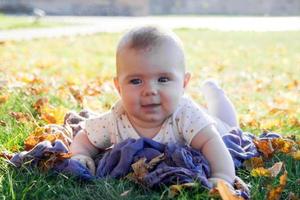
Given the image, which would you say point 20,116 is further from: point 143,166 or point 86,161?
point 143,166

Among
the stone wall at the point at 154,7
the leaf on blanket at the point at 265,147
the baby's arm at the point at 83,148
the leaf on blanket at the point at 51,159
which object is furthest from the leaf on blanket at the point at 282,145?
the stone wall at the point at 154,7

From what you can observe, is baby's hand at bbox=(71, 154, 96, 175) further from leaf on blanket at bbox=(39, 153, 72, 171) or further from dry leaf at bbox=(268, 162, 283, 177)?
dry leaf at bbox=(268, 162, 283, 177)

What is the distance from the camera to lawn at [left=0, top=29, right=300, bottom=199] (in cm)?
234

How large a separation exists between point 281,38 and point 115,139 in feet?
42.3

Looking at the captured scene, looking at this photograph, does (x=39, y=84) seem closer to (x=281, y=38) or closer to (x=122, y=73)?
(x=122, y=73)

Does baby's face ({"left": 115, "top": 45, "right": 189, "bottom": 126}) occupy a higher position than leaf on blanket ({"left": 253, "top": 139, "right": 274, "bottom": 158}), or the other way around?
baby's face ({"left": 115, "top": 45, "right": 189, "bottom": 126})

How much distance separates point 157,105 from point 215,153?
36 centimetres

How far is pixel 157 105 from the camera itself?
8.47ft

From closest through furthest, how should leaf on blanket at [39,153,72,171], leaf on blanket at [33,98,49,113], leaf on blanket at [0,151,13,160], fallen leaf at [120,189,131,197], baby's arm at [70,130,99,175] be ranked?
fallen leaf at [120,189,131,197], leaf on blanket at [39,153,72,171], leaf on blanket at [0,151,13,160], baby's arm at [70,130,99,175], leaf on blanket at [33,98,49,113]

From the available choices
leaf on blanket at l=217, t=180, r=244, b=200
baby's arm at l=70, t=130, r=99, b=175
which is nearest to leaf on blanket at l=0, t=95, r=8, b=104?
baby's arm at l=70, t=130, r=99, b=175

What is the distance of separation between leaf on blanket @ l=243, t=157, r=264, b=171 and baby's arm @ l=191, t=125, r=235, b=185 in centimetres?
28

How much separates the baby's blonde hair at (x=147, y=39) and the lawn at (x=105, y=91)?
0.64m

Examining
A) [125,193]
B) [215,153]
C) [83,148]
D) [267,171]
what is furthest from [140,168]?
[267,171]

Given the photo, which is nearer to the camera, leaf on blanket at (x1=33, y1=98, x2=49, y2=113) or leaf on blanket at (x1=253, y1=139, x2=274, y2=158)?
leaf on blanket at (x1=253, y1=139, x2=274, y2=158)
